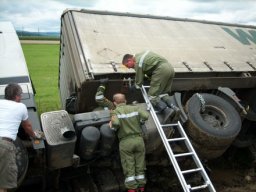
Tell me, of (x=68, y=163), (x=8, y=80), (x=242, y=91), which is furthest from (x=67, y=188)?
(x=242, y=91)

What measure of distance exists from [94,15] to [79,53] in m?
1.24

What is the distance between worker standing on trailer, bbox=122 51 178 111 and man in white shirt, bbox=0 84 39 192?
1744 millimetres

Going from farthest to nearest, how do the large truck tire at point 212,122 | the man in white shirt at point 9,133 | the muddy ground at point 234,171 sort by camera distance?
the muddy ground at point 234,171 < the large truck tire at point 212,122 < the man in white shirt at point 9,133

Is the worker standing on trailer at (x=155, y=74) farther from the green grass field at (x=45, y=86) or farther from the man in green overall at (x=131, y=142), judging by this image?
the green grass field at (x=45, y=86)

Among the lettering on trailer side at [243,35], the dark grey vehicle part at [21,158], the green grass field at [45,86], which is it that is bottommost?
the dark grey vehicle part at [21,158]

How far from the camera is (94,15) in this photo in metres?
6.27

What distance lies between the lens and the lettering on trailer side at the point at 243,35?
295 inches

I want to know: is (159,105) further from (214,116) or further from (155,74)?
(214,116)

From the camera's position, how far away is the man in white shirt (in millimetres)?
3527

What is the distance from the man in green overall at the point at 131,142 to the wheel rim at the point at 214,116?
119cm

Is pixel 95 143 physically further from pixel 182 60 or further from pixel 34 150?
pixel 182 60

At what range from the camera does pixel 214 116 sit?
5.38 metres

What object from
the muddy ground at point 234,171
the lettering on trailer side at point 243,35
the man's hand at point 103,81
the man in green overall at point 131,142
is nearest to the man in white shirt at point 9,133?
the man in green overall at point 131,142

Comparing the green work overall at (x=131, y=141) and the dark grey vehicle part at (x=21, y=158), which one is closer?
the dark grey vehicle part at (x=21, y=158)
